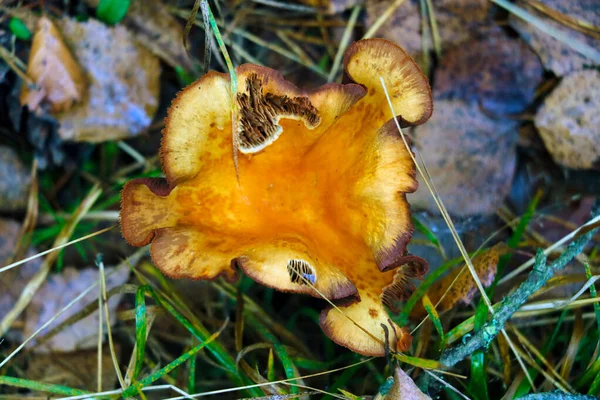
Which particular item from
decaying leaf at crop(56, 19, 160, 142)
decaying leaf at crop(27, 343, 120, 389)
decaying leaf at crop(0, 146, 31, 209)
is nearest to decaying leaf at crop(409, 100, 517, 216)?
decaying leaf at crop(56, 19, 160, 142)

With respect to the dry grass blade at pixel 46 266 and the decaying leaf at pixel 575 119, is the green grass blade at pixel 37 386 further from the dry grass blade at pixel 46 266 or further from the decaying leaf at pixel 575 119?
the decaying leaf at pixel 575 119

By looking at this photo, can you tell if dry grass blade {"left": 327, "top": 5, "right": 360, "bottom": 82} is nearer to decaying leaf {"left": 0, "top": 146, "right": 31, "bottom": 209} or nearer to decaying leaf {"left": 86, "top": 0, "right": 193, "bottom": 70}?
decaying leaf {"left": 86, "top": 0, "right": 193, "bottom": 70}

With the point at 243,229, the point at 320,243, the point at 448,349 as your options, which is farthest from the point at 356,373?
the point at 243,229

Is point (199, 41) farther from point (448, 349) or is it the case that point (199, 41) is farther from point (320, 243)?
point (448, 349)

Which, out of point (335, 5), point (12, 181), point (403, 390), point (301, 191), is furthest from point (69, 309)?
point (335, 5)

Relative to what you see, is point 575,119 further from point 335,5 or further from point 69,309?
point 69,309

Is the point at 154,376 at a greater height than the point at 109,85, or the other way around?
the point at 109,85
